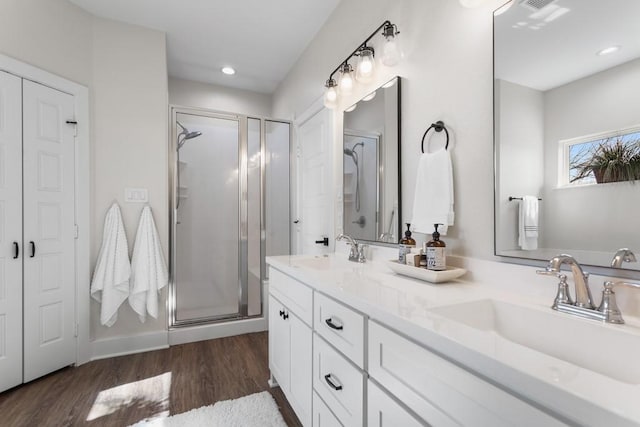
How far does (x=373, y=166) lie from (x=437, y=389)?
1337 millimetres

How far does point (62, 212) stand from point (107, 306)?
78cm

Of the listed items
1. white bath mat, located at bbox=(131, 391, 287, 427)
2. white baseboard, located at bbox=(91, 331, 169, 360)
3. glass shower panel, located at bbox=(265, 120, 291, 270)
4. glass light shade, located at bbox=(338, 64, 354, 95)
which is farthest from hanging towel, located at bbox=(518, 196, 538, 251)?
white baseboard, located at bbox=(91, 331, 169, 360)

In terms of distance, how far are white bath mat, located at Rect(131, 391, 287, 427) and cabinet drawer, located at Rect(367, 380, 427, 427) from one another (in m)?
0.91

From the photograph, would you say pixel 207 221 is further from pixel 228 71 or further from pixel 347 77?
pixel 347 77

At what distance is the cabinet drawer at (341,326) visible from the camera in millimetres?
1018

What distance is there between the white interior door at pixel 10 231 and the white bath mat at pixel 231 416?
1.06 m

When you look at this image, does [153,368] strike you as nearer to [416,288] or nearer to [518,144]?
[416,288]

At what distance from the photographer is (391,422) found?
86cm

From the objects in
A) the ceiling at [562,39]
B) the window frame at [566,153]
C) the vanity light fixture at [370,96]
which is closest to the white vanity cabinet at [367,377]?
the window frame at [566,153]

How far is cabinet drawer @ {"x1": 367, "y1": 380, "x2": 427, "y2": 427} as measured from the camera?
2.62ft

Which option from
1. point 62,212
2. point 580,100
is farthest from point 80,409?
point 580,100

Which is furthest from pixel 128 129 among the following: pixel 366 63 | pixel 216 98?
pixel 366 63

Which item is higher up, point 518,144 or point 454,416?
point 518,144

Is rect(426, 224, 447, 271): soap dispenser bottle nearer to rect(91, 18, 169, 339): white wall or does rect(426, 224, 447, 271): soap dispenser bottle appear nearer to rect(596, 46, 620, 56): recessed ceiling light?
rect(596, 46, 620, 56): recessed ceiling light
